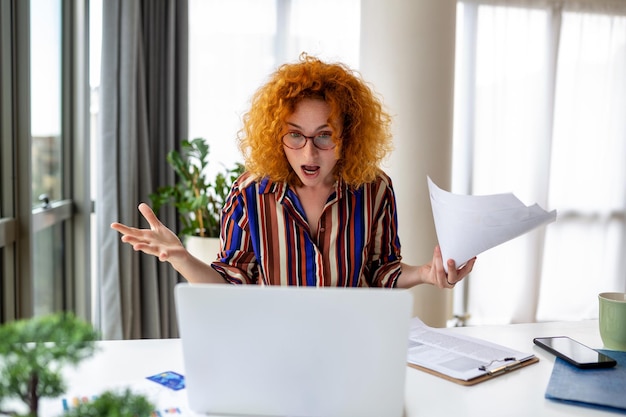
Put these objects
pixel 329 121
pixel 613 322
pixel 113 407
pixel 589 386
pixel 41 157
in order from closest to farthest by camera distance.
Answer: pixel 113 407 → pixel 589 386 → pixel 613 322 → pixel 329 121 → pixel 41 157

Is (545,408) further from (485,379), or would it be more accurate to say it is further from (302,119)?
(302,119)

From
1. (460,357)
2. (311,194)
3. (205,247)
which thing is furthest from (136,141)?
(460,357)

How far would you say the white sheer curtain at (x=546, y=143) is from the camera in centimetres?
433

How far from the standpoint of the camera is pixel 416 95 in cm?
325

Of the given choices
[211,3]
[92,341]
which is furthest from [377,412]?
[211,3]

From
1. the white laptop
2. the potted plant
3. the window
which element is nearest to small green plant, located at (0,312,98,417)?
the white laptop

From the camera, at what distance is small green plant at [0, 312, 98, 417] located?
73 centimetres

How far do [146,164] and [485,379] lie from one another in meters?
2.58

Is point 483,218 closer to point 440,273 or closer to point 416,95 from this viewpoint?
point 440,273

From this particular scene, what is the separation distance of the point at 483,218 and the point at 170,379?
667 mm

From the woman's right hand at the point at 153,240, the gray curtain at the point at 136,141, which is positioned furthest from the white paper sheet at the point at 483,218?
the gray curtain at the point at 136,141

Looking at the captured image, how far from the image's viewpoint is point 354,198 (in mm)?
1897

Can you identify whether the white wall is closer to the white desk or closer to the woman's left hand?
the woman's left hand

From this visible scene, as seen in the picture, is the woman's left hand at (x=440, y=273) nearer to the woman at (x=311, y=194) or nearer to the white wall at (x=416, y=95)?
the woman at (x=311, y=194)
